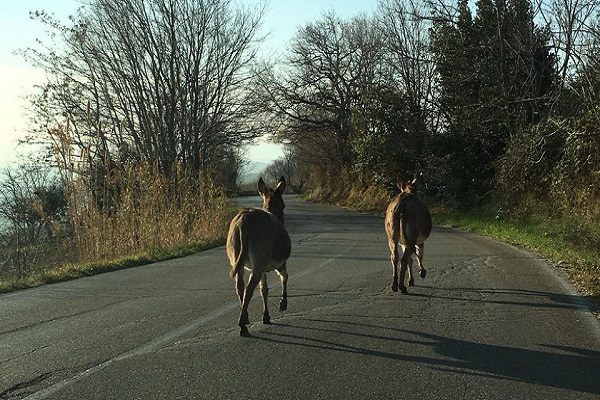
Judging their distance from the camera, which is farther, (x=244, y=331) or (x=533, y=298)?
(x=533, y=298)

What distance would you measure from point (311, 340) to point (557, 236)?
1132 centimetres

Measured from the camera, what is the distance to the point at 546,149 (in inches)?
771

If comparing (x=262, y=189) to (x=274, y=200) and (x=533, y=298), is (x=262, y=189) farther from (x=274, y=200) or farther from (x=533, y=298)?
(x=533, y=298)

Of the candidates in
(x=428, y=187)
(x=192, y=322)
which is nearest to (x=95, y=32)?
(x=428, y=187)

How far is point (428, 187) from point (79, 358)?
25835 mm

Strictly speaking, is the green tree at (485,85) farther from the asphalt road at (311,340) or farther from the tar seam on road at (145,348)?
the tar seam on road at (145,348)

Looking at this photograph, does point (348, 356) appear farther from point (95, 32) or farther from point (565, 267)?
point (95, 32)

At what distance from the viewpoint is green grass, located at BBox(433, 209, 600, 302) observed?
1046 centimetres

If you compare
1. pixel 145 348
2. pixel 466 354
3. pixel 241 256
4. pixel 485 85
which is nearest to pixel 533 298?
pixel 466 354

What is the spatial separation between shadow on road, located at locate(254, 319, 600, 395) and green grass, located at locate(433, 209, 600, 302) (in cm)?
326

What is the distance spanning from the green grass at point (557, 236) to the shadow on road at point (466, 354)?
3260 mm

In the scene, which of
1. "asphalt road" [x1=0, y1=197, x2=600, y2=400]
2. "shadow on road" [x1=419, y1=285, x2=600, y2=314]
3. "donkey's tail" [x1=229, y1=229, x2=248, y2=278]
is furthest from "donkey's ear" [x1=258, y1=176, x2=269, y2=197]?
"shadow on road" [x1=419, y1=285, x2=600, y2=314]

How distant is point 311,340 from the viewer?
625 centimetres

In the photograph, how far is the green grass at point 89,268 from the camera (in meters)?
10.4
